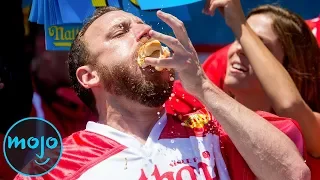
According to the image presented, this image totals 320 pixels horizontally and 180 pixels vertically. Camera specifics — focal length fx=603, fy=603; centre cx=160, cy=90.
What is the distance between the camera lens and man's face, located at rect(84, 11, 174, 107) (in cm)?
135

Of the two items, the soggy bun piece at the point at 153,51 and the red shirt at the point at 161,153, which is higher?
the soggy bun piece at the point at 153,51

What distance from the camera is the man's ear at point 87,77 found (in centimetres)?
145

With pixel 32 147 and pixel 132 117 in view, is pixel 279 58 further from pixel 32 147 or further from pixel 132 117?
pixel 32 147

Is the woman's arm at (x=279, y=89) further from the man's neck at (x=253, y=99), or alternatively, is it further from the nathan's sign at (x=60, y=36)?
the nathan's sign at (x=60, y=36)

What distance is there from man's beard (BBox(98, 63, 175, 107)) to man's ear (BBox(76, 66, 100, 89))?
0.06 m

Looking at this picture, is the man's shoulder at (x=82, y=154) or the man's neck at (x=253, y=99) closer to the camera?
the man's shoulder at (x=82, y=154)

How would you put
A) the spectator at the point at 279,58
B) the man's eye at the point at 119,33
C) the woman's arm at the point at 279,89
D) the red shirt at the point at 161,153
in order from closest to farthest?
the red shirt at the point at 161,153
the man's eye at the point at 119,33
the woman's arm at the point at 279,89
the spectator at the point at 279,58

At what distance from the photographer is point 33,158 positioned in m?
1.39

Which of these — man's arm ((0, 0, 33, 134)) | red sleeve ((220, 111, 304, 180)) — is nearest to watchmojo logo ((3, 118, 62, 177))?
man's arm ((0, 0, 33, 134))

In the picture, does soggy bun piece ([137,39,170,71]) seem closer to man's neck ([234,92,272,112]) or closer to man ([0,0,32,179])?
man ([0,0,32,179])

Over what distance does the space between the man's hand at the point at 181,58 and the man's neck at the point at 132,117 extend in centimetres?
17

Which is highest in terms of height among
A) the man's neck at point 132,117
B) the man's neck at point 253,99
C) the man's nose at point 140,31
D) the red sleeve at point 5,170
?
the man's nose at point 140,31

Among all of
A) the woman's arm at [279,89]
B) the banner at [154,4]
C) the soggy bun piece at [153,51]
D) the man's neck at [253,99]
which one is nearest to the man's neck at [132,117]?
the soggy bun piece at [153,51]

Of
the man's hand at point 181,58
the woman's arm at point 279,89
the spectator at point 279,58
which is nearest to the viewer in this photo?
the man's hand at point 181,58
